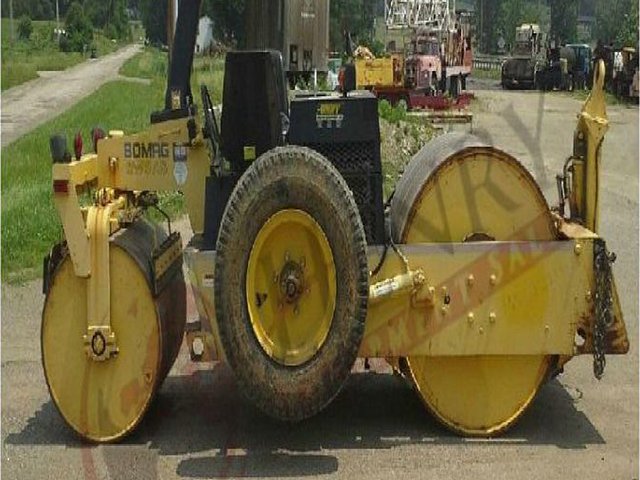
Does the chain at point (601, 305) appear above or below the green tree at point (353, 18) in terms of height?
below

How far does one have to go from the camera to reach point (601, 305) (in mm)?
5715

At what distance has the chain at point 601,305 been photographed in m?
5.71

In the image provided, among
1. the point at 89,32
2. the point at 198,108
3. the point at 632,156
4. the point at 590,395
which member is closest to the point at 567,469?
the point at 590,395

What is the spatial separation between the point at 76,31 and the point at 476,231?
67.3 m

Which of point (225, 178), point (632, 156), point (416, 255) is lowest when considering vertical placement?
point (632, 156)

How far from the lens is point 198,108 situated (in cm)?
658

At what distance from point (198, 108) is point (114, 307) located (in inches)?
59.6

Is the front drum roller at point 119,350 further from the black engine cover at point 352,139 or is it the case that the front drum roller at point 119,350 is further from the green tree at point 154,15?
the green tree at point 154,15

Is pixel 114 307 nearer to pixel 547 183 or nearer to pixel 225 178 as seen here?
pixel 225 178

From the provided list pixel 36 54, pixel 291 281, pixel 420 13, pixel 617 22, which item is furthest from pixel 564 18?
pixel 291 281

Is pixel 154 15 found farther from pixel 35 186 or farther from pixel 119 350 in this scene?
pixel 119 350

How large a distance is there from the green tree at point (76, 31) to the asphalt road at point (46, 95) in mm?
10429

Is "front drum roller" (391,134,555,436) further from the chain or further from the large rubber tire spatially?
the large rubber tire

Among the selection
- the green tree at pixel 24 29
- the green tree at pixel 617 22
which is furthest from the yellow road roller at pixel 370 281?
the green tree at pixel 24 29
